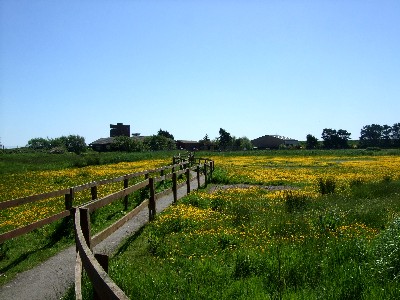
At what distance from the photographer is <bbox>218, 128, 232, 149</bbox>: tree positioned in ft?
477

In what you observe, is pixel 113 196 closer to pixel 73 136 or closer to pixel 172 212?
pixel 172 212

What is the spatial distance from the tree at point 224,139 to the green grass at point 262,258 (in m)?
134

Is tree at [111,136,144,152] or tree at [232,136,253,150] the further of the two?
tree at [232,136,253,150]

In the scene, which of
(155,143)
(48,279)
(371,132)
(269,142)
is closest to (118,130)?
(155,143)

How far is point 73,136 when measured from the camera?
5630 inches

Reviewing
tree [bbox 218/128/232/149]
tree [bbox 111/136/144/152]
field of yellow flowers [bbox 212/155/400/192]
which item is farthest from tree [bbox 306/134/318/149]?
field of yellow flowers [bbox 212/155/400/192]

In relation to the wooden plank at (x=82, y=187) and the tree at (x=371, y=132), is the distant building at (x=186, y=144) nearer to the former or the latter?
the tree at (x=371, y=132)

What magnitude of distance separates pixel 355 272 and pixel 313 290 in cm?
78

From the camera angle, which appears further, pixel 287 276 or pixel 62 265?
pixel 62 265

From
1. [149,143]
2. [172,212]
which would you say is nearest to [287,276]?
[172,212]

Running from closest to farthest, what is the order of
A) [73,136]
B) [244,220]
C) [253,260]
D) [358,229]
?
[253,260], [358,229], [244,220], [73,136]

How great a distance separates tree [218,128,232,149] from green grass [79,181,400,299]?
13435 centimetres

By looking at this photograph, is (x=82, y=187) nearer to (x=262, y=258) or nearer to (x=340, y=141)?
(x=262, y=258)

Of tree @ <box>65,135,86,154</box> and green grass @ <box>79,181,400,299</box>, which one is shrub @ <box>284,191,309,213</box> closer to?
green grass @ <box>79,181,400,299</box>
